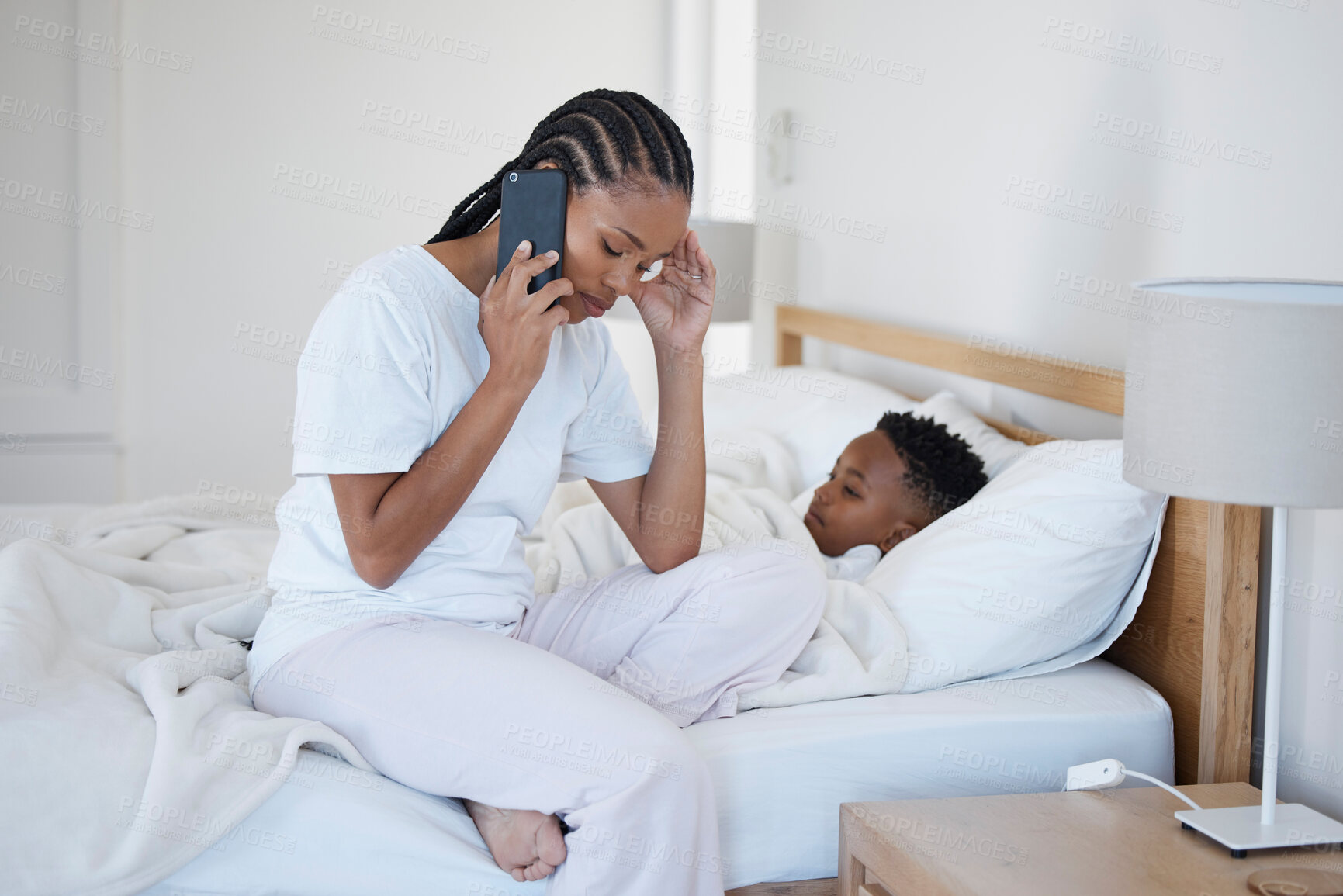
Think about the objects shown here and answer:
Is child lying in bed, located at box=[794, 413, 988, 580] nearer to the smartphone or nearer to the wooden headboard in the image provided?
the wooden headboard

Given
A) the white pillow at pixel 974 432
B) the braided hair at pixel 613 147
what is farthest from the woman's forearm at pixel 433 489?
the white pillow at pixel 974 432

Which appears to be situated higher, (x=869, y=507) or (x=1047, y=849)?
(x=869, y=507)

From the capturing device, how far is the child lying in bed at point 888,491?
5.57 ft

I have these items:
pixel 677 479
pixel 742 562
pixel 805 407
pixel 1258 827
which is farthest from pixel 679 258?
pixel 1258 827

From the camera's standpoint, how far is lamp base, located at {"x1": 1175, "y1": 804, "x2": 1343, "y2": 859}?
1.01m

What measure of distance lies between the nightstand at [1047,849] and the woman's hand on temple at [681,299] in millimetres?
625

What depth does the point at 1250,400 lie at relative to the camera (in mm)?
938

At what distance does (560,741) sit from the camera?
104cm

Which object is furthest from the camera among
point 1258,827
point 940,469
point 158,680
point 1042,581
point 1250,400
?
point 940,469

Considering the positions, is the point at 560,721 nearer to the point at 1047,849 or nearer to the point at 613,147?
the point at 1047,849

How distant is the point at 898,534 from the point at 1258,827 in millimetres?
763

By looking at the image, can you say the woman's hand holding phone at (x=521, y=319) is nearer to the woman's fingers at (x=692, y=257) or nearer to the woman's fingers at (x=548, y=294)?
the woman's fingers at (x=548, y=294)

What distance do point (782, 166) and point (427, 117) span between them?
1203mm

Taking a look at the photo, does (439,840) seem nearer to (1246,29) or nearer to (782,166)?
(1246,29)
